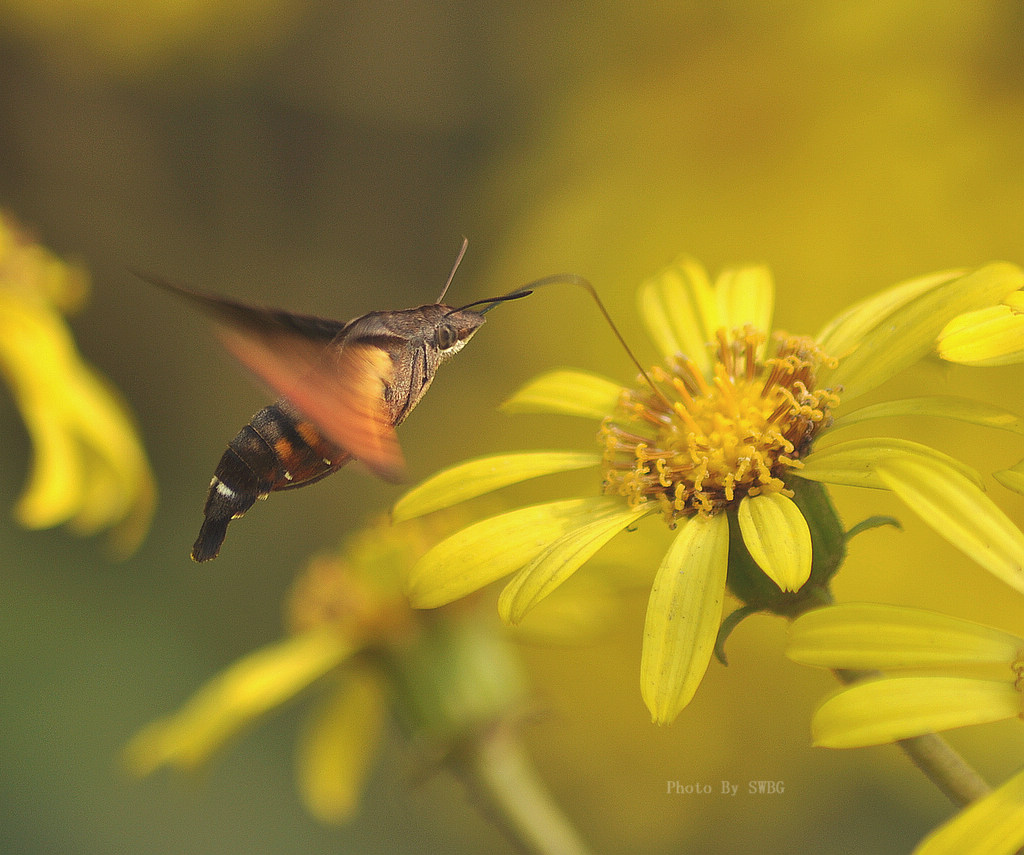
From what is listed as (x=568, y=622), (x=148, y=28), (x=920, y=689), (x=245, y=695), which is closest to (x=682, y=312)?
(x=568, y=622)

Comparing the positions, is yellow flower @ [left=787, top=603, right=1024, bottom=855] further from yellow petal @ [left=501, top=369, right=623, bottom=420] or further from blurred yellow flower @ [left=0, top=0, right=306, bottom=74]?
blurred yellow flower @ [left=0, top=0, right=306, bottom=74]

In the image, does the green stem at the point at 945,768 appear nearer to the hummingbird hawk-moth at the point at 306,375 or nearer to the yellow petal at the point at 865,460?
the yellow petal at the point at 865,460

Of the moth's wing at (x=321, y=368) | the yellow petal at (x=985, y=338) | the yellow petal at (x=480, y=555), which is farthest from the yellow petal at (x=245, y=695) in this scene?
the yellow petal at (x=985, y=338)

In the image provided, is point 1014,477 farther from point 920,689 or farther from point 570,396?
point 570,396

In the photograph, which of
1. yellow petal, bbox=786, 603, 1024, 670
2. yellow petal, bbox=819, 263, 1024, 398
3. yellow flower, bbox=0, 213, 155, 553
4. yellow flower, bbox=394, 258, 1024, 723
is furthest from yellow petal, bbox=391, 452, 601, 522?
yellow flower, bbox=0, 213, 155, 553

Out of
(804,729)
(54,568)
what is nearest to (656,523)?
(804,729)

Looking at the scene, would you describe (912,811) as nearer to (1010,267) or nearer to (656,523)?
(656,523)
